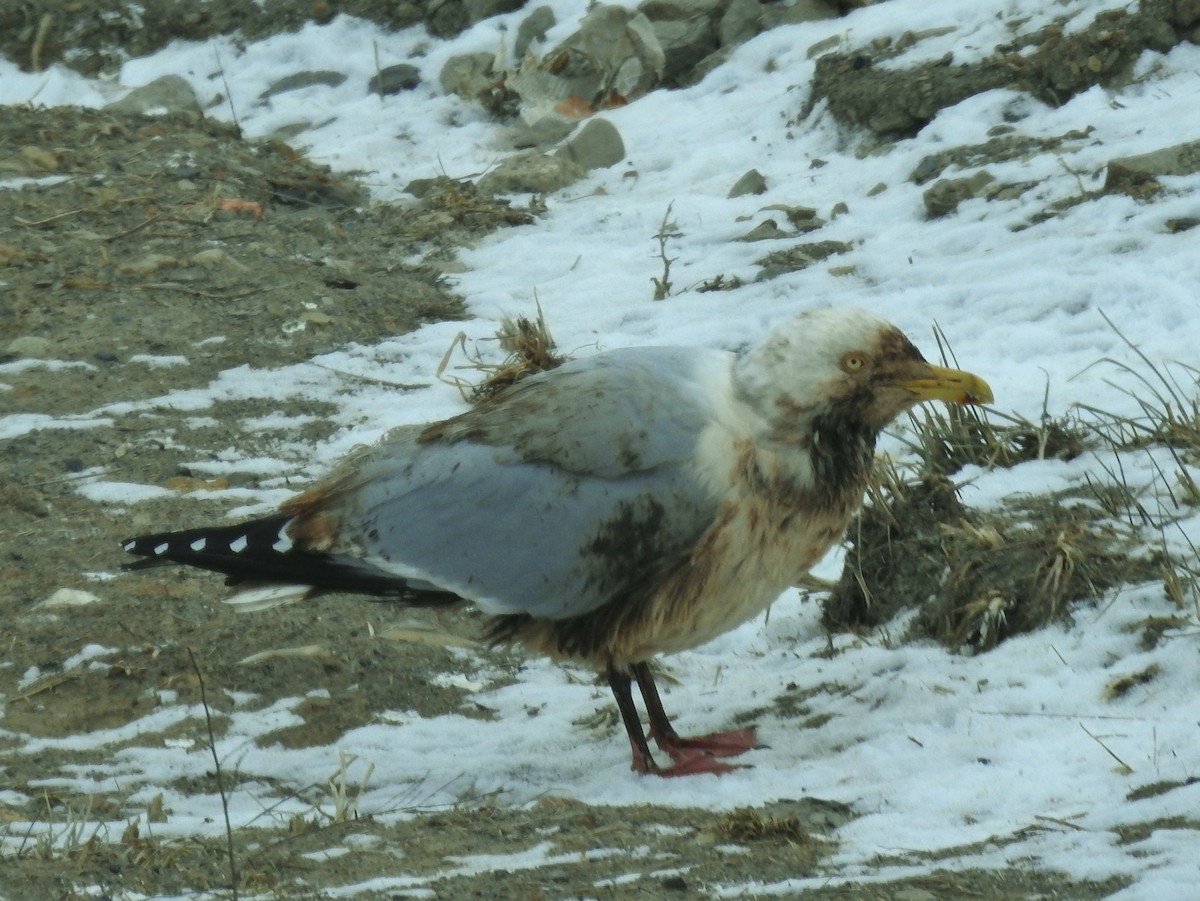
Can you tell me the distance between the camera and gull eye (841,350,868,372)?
12.4 ft

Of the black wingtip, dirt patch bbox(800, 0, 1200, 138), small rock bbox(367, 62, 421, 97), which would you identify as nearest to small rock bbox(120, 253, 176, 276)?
small rock bbox(367, 62, 421, 97)

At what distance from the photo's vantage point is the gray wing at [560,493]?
12.0ft

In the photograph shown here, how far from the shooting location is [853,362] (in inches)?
149

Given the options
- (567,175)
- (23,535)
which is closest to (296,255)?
(567,175)

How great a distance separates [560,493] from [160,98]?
7.13 meters

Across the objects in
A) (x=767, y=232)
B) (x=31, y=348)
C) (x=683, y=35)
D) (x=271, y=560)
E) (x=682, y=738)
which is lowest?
(x=682, y=738)

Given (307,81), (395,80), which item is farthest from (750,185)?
(307,81)

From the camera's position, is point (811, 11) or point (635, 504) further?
point (811, 11)

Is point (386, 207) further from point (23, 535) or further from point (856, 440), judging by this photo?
point (856, 440)

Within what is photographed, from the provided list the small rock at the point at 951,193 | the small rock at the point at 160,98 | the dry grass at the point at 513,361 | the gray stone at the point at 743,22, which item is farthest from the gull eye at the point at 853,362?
the small rock at the point at 160,98

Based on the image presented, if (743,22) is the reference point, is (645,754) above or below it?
below

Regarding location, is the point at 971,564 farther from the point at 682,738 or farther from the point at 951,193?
the point at 951,193

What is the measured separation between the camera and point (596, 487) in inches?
145

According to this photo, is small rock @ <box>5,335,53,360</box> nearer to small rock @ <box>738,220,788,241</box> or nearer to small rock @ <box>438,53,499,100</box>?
small rock @ <box>738,220,788,241</box>
